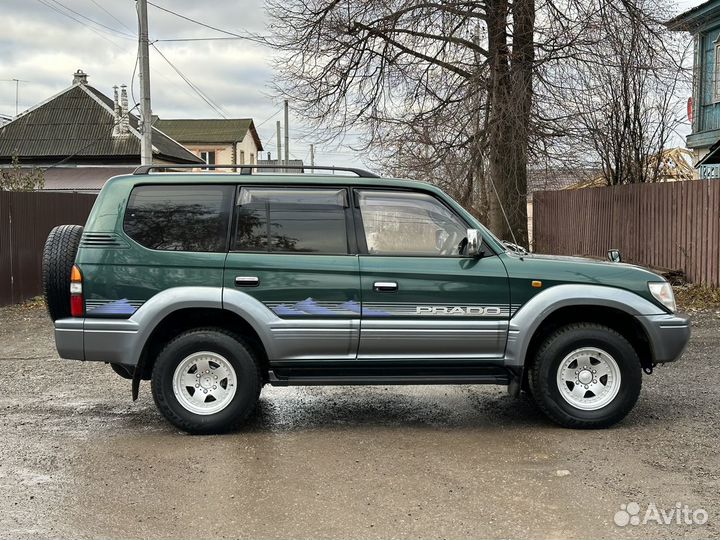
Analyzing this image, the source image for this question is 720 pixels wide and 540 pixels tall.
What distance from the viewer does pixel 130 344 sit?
223 inches

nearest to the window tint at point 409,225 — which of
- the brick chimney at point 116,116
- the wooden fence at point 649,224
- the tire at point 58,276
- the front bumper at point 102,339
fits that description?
the front bumper at point 102,339

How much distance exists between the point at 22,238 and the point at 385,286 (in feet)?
33.7

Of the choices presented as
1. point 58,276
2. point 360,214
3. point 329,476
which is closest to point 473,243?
point 360,214

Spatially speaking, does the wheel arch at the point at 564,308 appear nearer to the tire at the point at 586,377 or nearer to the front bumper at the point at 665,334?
the front bumper at the point at 665,334

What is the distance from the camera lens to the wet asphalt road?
416 cm

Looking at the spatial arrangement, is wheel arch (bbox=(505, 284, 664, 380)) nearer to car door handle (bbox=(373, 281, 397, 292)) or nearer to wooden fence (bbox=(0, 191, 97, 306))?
car door handle (bbox=(373, 281, 397, 292))

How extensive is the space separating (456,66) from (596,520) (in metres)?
13.2

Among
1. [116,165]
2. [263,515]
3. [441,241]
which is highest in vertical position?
[116,165]

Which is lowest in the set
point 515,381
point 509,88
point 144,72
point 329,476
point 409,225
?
point 329,476

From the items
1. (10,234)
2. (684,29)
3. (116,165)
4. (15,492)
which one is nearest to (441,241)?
(15,492)

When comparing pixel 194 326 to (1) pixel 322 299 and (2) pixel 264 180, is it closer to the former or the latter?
(1) pixel 322 299

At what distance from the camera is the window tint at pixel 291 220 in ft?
19.2

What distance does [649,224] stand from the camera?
14852mm

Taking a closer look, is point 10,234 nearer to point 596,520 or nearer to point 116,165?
point 596,520
